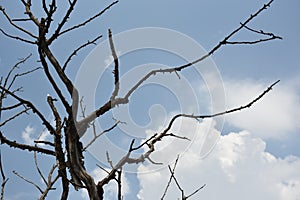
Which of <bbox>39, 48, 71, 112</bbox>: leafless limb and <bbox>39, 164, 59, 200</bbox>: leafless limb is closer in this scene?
<bbox>39, 48, 71, 112</bbox>: leafless limb

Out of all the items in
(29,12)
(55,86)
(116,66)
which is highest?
(29,12)

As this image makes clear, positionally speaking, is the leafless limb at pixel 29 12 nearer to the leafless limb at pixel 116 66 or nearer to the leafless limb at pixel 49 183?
the leafless limb at pixel 116 66

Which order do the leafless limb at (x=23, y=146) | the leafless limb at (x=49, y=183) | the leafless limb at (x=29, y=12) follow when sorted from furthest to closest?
the leafless limb at (x=49, y=183), the leafless limb at (x=29, y=12), the leafless limb at (x=23, y=146)

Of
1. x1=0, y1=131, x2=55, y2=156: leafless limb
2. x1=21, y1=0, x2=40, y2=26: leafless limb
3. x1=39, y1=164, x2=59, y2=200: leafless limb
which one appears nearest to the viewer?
x1=0, y1=131, x2=55, y2=156: leafless limb

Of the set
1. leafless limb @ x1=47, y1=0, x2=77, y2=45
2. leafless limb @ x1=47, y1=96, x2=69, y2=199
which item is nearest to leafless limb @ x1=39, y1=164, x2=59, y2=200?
leafless limb @ x1=47, y1=96, x2=69, y2=199

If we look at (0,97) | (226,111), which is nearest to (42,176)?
(0,97)

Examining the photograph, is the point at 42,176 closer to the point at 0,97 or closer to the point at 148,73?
the point at 0,97

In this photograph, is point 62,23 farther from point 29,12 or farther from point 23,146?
point 23,146

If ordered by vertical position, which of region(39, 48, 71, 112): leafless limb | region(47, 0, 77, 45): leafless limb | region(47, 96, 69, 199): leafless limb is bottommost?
region(47, 96, 69, 199): leafless limb

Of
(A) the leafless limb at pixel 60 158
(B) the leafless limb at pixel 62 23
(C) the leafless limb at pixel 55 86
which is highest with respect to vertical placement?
(B) the leafless limb at pixel 62 23

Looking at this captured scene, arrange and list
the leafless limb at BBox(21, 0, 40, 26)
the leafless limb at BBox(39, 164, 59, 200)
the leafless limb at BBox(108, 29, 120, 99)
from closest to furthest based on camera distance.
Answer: the leafless limb at BBox(108, 29, 120, 99), the leafless limb at BBox(21, 0, 40, 26), the leafless limb at BBox(39, 164, 59, 200)

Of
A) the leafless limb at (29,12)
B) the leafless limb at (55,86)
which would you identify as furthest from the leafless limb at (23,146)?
the leafless limb at (29,12)

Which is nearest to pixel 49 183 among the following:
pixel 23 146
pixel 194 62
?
pixel 23 146

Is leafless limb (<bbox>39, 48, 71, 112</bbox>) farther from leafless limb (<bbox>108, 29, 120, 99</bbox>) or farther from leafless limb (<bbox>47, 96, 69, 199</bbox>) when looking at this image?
leafless limb (<bbox>108, 29, 120, 99</bbox>)
